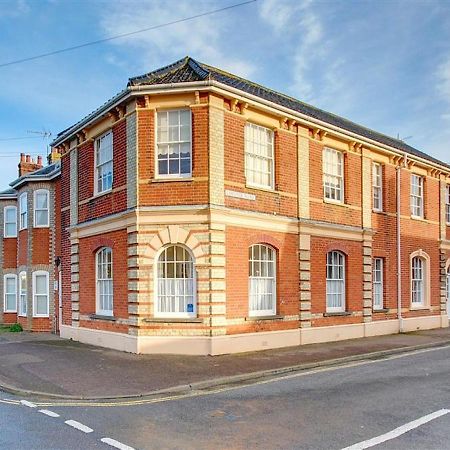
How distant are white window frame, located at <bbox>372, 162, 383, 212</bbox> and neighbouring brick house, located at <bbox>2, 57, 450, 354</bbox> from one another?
0.34 ft

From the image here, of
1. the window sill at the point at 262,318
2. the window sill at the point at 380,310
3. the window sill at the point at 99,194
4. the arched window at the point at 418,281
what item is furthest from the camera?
the arched window at the point at 418,281

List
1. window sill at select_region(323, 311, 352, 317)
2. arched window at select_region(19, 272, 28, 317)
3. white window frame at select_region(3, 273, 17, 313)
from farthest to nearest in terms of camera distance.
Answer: white window frame at select_region(3, 273, 17, 313) < arched window at select_region(19, 272, 28, 317) < window sill at select_region(323, 311, 352, 317)

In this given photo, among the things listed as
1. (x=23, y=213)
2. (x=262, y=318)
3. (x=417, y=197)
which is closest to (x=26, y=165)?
(x=23, y=213)

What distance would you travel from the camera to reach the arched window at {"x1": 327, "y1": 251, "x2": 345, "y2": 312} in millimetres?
17781

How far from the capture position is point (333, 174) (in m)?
18.2

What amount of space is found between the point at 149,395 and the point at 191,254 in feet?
17.5

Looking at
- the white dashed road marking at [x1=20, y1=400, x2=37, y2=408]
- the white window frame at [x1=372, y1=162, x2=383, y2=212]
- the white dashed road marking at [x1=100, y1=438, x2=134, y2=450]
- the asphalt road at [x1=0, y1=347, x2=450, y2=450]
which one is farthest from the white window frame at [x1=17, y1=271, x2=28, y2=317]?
the white dashed road marking at [x1=100, y1=438, x2=134, y2=450]

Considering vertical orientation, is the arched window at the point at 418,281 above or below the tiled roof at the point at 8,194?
below

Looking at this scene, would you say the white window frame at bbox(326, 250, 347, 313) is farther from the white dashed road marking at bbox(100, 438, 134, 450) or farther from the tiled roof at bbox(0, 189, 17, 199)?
the tiled roof at bbox(0, 189, 17, 199)

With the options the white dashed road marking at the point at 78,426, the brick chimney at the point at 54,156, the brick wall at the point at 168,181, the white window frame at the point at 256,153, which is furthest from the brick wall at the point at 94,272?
the brick chimney at the point at 54,156

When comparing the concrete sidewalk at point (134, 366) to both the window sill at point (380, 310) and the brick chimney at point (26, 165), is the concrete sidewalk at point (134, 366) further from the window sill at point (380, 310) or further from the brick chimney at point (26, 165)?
the brick chimney at point (26, 165)

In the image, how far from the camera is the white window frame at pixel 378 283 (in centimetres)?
1975

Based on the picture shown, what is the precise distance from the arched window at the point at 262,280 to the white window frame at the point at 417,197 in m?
9.41

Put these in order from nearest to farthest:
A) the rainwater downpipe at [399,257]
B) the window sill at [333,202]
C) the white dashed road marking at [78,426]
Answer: the white dashed road marking at [78,426], the window sill at [333,202], the rainwater downpipe at [399,257]
